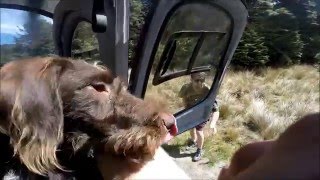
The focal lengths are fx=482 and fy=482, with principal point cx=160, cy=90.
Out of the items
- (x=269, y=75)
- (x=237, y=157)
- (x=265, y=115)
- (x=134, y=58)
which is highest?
(x=237, y=157)

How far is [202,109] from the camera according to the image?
6.85 feet

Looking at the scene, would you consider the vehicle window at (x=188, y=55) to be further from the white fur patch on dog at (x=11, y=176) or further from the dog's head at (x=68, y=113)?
the white fur patch on dog at (x=11, y=176)

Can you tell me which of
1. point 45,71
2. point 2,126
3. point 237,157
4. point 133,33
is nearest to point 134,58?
point 133,33

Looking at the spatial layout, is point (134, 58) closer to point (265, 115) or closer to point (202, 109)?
point (202, 109)

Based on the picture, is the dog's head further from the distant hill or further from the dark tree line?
the distant hill

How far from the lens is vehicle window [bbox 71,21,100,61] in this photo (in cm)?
200

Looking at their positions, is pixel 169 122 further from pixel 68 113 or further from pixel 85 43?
pixel 85 43

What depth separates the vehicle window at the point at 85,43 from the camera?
78.8 inches

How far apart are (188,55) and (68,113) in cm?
71

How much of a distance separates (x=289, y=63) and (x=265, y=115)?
0.26 m

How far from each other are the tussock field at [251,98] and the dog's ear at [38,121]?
1.27 feet

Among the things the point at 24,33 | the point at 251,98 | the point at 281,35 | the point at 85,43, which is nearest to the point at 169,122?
the point at 85,43

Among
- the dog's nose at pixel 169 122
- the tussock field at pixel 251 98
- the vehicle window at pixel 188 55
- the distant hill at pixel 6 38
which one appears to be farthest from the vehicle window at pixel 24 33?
the dog's nose at pixel 169 122

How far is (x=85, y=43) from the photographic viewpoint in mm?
2182
